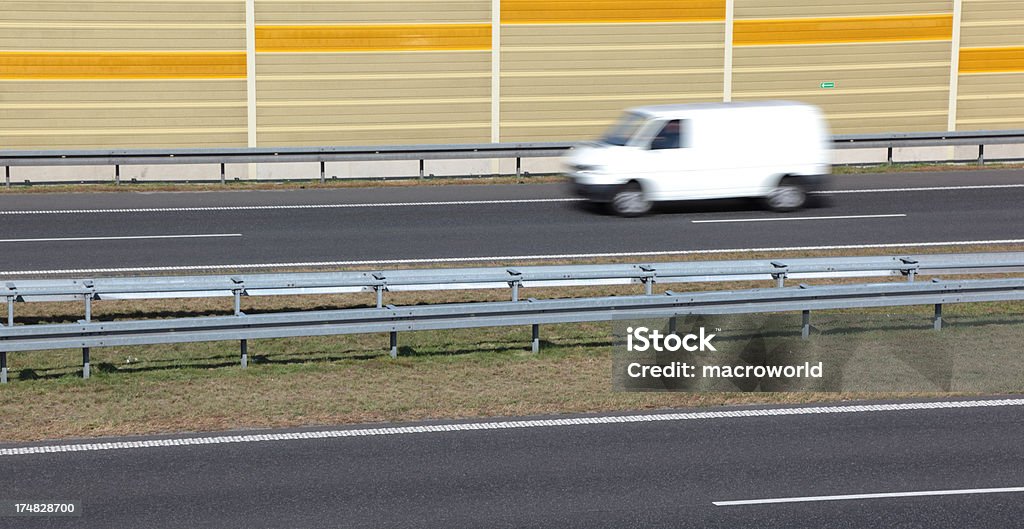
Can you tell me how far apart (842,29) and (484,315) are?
56.7 ft

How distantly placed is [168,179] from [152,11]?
10.3 ft

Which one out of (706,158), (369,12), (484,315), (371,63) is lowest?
(484,315)

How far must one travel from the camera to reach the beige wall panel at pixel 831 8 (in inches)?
1045

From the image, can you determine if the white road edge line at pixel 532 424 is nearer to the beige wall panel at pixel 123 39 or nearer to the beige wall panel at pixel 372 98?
the beige wall panel at pixel 372 98

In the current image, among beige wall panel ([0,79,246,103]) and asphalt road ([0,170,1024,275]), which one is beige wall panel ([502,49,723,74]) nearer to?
asphalt road ([0,170,1024,275])

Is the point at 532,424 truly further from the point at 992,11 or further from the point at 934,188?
the point at 992,11

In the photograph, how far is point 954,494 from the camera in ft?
27.7

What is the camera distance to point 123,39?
24.5m

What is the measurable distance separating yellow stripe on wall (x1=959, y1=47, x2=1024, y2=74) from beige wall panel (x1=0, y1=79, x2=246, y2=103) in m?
14.7

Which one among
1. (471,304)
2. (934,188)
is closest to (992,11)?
(934,188)

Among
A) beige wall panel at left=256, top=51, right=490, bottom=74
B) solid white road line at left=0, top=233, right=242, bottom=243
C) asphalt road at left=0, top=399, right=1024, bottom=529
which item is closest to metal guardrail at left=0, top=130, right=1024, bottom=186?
beige wall panel at left=256, top=51, right=490, bottom=74

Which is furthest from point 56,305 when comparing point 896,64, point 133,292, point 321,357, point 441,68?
point 896,64

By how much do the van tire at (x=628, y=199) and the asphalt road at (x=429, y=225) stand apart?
242 mm

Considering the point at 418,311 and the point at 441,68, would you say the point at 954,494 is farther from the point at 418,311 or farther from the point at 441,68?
the point at 441,68
